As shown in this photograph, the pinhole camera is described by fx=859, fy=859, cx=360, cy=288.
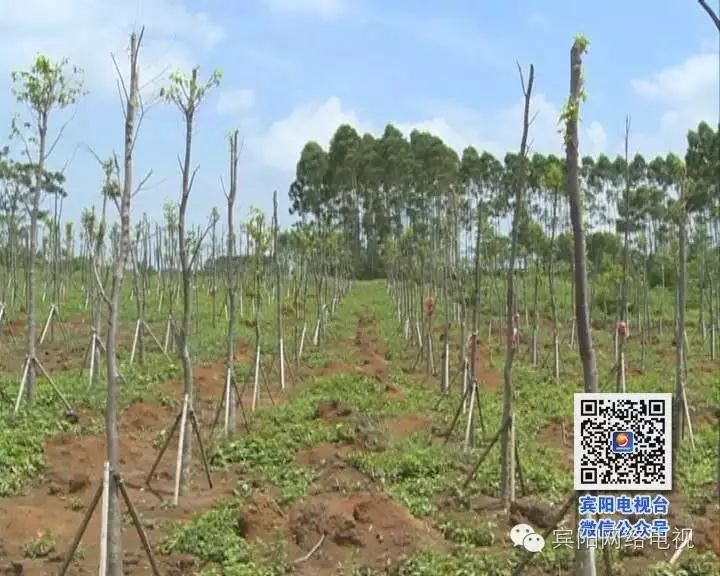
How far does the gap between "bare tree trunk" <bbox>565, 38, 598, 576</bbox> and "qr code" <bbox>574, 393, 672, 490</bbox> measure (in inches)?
8.3

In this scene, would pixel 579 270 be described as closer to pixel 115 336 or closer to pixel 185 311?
pixel 115 336

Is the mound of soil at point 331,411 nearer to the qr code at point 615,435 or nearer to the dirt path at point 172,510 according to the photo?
the dirt path at point 172,510

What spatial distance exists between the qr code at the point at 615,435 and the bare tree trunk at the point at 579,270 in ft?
0.69

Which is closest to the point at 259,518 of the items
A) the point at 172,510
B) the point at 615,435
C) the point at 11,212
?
the point at 172,510

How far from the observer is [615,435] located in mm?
5621

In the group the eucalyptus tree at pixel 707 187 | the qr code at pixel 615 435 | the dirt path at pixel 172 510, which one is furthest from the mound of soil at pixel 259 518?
the eucalyptus tree at pixel 707 187

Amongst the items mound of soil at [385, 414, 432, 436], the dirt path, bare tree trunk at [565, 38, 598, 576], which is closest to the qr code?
bare tree trunk at [565, 38, 598, 576]

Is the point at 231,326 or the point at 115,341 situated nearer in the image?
the point at 115,341

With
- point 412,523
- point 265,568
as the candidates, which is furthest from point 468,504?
point 265,568

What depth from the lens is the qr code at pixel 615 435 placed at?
18.2 feet

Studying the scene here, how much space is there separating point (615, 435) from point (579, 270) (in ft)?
3.73

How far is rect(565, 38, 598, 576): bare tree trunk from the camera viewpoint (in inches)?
228

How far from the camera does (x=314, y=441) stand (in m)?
11.4

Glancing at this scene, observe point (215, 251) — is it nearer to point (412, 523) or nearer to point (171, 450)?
point (171, 450)
